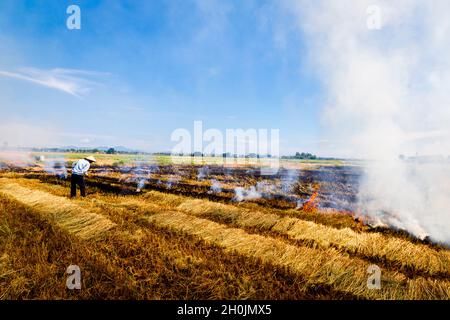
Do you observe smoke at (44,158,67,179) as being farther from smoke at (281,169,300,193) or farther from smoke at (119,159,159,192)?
smoke at (281,169,300,193)

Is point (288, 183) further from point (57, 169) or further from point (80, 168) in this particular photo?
point (57, 169)

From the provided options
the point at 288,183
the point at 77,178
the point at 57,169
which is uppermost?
the point at 77,178

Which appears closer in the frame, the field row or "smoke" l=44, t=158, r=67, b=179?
the field row

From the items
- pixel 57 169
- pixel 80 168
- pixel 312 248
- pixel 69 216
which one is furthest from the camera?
pixel 57 169

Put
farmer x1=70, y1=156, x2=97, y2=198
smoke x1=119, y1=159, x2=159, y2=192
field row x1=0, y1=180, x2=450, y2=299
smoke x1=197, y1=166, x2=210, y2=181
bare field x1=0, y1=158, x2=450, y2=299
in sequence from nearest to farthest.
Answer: bare field x1=0, y1=158, x2=450, y2=299 < field row x1=0, y1=180, x2=450, y2=299 < farmer x1=70, y1=156, x2=97, y2=198 < smoke x1=119, y1=159, x2=159, y2=192 < smoke x1=197, y1=166, x2=210, y2=181

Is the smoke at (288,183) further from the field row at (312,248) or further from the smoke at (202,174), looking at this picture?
the field row at (312,248)

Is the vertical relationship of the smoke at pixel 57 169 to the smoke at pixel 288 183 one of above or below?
above

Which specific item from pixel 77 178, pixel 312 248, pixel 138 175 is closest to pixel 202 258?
pixel 312 248

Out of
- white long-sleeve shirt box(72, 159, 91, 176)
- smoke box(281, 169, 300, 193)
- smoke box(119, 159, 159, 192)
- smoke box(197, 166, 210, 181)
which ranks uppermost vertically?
white long-sleeve shirt box(72, 159, 91, 176)

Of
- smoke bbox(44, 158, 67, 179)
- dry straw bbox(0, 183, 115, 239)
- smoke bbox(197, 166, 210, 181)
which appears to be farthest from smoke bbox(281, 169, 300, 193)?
smoke bbox(44, 158, 67, 179)

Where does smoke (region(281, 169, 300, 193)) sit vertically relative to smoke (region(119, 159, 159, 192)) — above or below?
below

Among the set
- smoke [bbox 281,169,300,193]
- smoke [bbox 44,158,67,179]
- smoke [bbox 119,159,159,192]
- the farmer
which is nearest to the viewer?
the farmer

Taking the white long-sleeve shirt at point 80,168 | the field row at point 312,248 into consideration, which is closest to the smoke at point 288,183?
the field row at point 312,248
